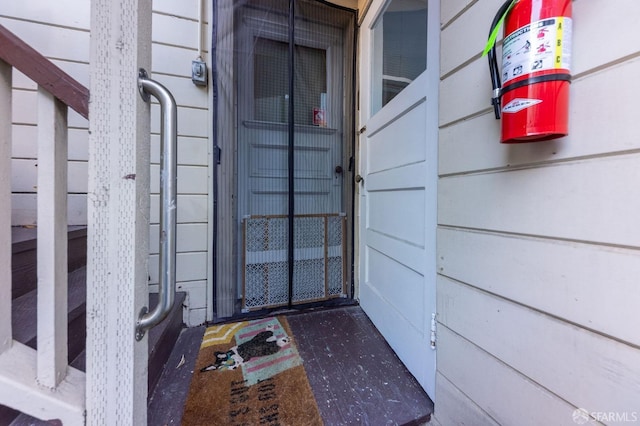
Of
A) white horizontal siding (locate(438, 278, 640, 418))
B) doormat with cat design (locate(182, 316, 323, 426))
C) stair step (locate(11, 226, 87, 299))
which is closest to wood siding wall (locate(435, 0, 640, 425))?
white horizontal siding (locate(438, 278, 640, 418))

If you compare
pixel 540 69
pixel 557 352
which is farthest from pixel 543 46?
pixel 557 352

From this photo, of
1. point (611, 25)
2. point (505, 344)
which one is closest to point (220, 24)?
point (611, 25)

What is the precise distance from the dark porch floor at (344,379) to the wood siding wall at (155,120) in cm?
51

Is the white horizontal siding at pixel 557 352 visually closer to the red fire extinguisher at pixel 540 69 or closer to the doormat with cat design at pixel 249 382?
the red fire extinguisher at pixel 540 69

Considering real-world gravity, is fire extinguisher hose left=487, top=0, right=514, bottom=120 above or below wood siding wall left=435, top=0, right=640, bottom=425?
above

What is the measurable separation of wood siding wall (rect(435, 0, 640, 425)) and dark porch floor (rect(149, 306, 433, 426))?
0.19m

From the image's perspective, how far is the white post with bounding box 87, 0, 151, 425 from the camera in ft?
1.64

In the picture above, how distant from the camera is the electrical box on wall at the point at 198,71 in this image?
1.51m

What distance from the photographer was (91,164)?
0.50 meters

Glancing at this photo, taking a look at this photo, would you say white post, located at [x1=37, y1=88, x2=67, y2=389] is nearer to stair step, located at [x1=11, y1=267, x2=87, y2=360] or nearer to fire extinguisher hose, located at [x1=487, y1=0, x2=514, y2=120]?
stair step, located at [x1=11, y1=267, x2=87, y2=360]

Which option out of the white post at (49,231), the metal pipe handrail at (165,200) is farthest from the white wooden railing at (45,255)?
the metal pipe handrail at (165,200)

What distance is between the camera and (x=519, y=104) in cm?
55

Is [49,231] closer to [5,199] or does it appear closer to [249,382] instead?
[5,199]

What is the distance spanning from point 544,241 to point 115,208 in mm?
1047
